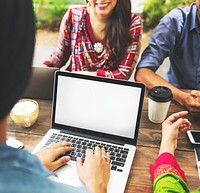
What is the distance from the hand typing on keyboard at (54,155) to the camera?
939 mm

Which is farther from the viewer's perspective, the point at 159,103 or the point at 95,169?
the point at 159,103

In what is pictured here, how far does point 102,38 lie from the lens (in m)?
1.66

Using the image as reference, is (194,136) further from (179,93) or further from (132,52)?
(132,52)

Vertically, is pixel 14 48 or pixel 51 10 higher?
pixel 14 48

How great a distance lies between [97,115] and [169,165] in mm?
309

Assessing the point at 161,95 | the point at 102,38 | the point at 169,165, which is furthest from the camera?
the point at 102,38

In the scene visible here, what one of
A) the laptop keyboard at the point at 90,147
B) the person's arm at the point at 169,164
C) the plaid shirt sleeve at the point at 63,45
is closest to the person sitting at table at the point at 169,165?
the person's arm at the point at 169,164

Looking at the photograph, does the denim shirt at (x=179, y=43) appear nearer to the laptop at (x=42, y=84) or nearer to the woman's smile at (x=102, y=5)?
the woman's smile at (x=102, y=5)

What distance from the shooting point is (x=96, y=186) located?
2.75 feet

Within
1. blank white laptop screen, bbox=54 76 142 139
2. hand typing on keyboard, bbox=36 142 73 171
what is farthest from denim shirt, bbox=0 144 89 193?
blank white laptop screen, bbox=54 76 142 139

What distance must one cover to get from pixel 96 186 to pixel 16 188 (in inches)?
18.0

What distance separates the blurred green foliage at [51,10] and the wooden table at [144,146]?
243 cm

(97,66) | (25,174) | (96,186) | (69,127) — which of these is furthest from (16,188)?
(97,66)

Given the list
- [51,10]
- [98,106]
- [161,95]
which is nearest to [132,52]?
[161,95]
